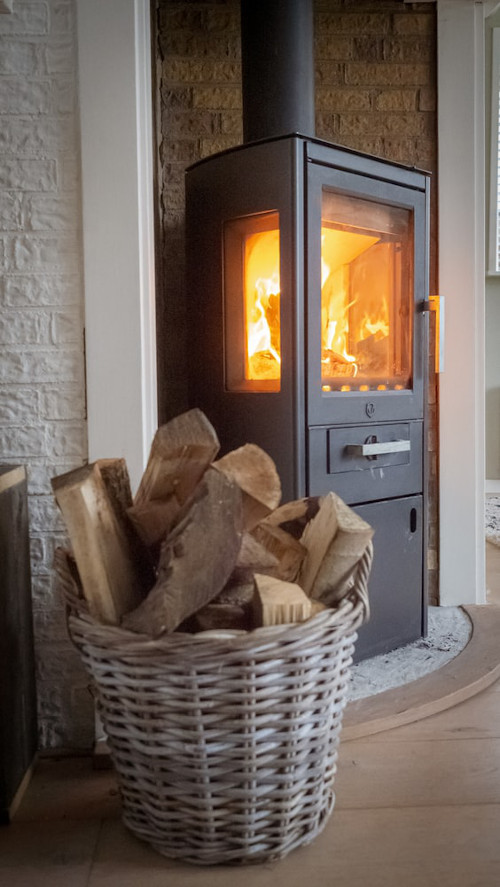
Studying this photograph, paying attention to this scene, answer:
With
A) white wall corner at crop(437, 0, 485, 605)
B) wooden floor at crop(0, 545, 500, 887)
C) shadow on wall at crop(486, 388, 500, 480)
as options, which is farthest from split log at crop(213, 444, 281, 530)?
shadow on wall at crop(486, 388, 500, 480)

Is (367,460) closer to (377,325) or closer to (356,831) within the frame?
(377,325)

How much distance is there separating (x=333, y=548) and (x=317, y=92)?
1.56 metres

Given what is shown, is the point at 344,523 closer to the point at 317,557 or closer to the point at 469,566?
the point at 317,557

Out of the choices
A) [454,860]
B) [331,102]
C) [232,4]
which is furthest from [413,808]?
[232,4]

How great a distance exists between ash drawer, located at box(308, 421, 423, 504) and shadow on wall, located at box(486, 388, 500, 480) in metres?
3.01

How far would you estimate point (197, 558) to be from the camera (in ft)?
3.11

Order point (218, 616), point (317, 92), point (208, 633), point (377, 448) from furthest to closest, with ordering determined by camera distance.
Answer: point (317, 92) → point (377, 448) → point (218, 616) → point (208, 633)

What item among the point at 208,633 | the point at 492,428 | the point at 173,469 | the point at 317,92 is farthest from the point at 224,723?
the point at 492,428

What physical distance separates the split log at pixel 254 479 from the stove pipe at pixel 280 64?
1.02 metres

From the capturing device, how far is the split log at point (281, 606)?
95 cm

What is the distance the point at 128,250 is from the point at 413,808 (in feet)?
3.51

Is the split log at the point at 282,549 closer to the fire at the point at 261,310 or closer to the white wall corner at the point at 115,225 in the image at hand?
the white wall corner at the point at 115,225

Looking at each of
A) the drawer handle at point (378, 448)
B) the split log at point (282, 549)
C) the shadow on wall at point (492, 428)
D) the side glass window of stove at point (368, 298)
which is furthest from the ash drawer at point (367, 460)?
the shadow on wall at point (492, 428)

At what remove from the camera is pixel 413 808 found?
1.19 meters
